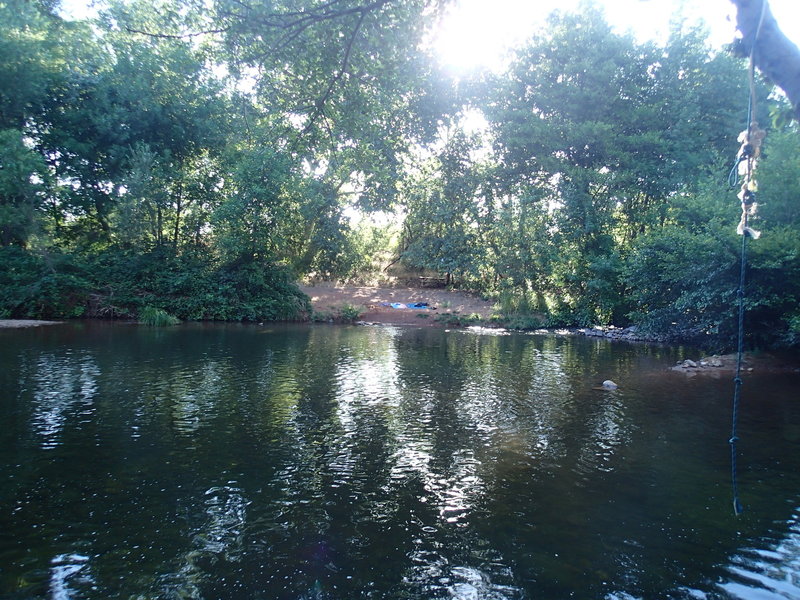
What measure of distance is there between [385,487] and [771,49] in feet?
16.6

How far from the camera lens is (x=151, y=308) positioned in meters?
23.0

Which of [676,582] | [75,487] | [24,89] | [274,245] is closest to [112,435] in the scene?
[75,487]

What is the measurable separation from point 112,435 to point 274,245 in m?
19.6

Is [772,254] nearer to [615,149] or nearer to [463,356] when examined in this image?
[463,356]

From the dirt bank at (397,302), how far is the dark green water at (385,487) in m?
15.4

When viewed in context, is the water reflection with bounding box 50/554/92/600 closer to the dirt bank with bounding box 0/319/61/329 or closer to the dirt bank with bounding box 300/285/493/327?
the dirt bank with bounding box 0/319/61/329

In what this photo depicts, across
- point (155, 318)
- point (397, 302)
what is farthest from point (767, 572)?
point (397, 302)

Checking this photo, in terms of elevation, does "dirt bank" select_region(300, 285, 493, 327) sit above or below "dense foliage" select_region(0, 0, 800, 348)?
below

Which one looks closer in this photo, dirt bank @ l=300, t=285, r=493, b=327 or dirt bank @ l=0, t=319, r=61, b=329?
dirt bank @ l=0, t=319, r=61, b=329

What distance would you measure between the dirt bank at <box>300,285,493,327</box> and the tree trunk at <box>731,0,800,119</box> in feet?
76.6

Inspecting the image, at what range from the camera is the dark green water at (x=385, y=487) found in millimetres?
4230

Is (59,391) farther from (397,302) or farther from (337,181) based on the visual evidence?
(397,302)

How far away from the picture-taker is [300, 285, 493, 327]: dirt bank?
27.5 m

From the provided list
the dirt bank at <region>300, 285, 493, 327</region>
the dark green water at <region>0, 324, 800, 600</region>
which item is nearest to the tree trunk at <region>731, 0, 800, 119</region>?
the dark green water at <region>0, 324, 800, 600</region>
